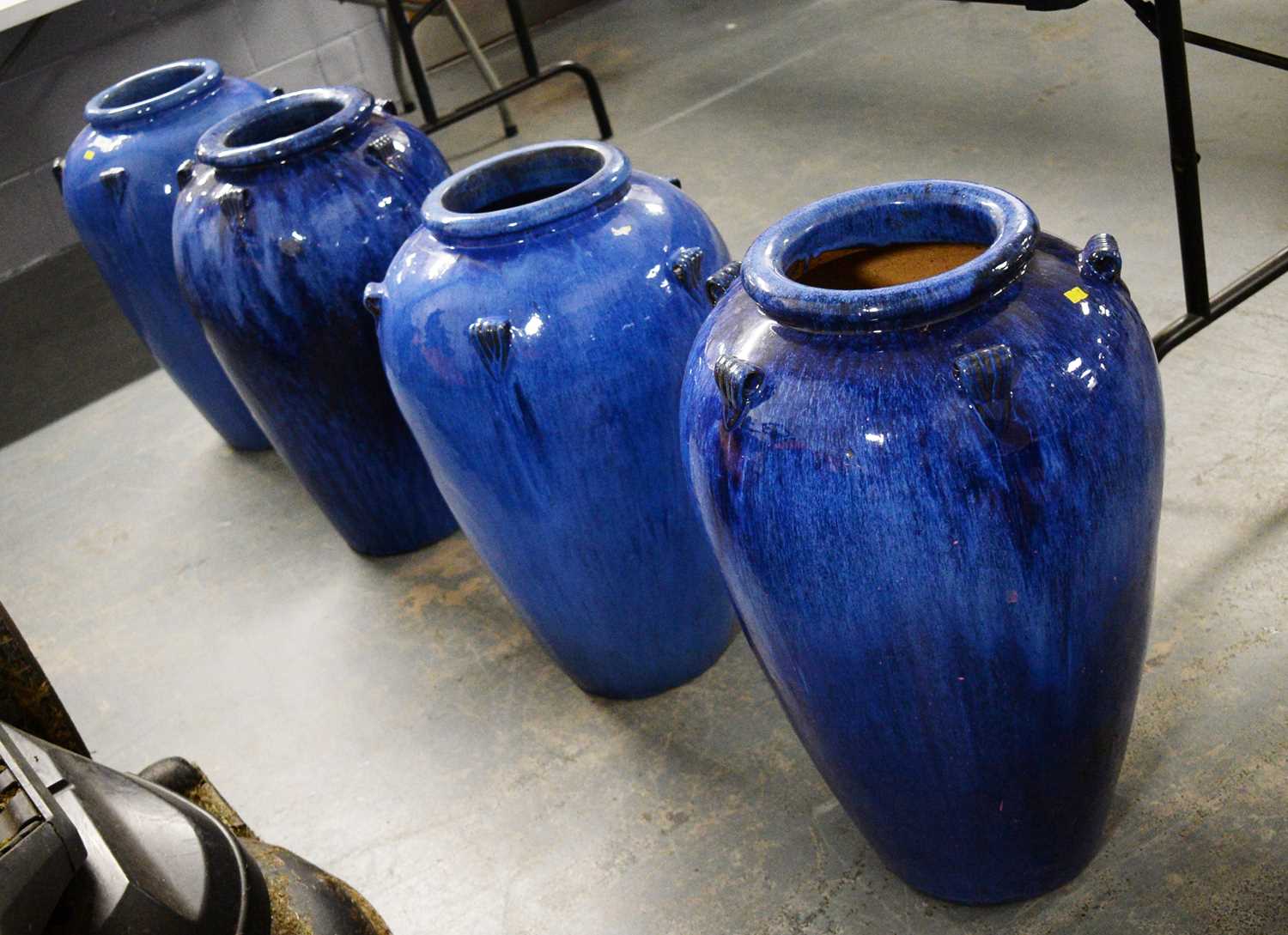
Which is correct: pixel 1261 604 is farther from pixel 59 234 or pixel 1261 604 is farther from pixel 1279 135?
pixel 59 234

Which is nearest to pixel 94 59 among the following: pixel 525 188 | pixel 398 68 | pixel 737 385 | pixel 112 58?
pixel 112 58

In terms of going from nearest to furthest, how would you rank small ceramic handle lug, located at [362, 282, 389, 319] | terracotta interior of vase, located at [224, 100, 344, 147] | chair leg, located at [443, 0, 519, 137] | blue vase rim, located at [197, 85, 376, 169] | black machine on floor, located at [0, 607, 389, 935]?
black machine on floor, located at [0, 607, 389, 935] → small ceramic handle lug, located at [362, 282, 389, 319] → blue vase rim, located at [197, 85, 376, 169] → terracotta interior of vase, located at [224, 100, 344, 147] → chair leg, located at [443, 0, 519, 137]

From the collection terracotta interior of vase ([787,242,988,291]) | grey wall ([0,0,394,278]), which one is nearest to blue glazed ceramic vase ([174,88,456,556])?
terracotta interior of vase ([787,242,988,291])

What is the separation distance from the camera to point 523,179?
196 centimetres

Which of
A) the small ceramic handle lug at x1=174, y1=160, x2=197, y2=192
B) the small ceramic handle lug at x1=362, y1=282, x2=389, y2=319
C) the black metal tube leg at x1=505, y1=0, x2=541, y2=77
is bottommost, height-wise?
the black metal tube leg at x1=505, y1=0, x2=541, y2=77

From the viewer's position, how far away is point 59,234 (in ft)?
15.6

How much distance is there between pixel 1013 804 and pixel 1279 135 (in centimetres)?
227

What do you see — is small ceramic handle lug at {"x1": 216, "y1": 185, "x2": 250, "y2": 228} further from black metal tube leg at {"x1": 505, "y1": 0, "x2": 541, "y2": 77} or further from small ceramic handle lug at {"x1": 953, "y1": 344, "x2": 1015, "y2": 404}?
black metal tube leg at {"x1": 505, "y1": 0, "x2": 541, "y2": 77}

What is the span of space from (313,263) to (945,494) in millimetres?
1328

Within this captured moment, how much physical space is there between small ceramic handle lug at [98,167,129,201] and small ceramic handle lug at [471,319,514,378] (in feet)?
4.24

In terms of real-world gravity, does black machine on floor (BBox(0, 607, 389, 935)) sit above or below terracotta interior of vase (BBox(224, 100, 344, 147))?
below

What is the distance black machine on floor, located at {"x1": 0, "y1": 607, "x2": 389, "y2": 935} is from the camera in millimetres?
752

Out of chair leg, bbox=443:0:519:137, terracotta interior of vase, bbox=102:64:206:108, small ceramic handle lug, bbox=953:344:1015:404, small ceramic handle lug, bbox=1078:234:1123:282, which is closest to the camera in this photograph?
small ceramic handle lug, bbox=953:344:1015:404

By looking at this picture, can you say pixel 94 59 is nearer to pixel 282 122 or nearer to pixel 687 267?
pixel 282 122
